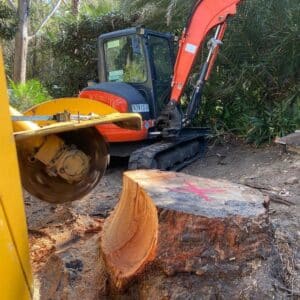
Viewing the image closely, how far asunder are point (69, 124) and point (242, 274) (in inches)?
44.3

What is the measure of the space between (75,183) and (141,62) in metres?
4.28

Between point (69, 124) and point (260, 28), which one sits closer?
point (69, 124)

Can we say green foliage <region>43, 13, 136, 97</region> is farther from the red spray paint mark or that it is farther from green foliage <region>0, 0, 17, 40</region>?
the red spray paint mark

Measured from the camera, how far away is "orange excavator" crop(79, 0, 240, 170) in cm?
649

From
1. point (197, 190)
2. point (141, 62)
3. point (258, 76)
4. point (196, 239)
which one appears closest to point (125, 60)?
point (141, 62)

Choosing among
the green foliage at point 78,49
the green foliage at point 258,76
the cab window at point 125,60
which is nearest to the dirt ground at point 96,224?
the green foliage at point 258,76

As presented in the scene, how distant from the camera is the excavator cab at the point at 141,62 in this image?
680cm

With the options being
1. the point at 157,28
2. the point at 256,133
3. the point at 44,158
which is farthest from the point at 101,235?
the point at 157,28

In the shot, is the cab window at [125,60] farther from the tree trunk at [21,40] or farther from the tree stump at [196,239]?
the tree trunk at [21,40]

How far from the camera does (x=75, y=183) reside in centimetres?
289

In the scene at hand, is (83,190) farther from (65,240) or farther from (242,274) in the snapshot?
(242,274)

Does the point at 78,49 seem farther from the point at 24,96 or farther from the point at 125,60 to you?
the point at 125,60

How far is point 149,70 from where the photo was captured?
683 centimetres

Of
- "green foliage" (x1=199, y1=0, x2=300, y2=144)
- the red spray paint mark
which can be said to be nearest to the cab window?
"green foliage" (x1=199, y1=0, x2=300, y2=144)
